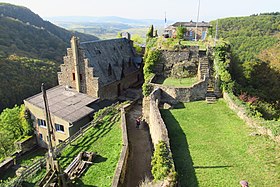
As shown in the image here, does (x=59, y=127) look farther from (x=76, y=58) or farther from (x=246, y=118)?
(x=246, y=118)

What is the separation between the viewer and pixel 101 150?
2112 cm

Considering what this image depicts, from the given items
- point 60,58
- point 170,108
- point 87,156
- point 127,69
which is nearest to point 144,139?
point 170,108

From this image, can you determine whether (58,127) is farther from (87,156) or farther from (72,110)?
(87,156)

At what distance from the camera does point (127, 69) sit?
37.8 m

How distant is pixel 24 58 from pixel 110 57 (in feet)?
189

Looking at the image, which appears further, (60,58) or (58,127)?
(60,58)

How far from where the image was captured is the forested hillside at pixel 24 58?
62.7m

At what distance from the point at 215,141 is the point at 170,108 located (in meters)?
7.81

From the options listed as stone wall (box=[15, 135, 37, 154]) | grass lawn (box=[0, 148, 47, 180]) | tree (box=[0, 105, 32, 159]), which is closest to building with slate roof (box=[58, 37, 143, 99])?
tree (box=[0, 105, 32, 159])

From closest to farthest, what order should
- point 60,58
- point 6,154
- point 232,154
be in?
1. point 232,154
2. point 6,154
3. point 60,58

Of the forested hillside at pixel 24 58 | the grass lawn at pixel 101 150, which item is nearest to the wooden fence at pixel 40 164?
the grass lawn at pixel 101 150

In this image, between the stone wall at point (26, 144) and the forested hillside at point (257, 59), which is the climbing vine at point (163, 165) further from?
the stone wall at point (26, 144)

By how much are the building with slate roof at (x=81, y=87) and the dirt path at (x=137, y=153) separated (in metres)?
5.74

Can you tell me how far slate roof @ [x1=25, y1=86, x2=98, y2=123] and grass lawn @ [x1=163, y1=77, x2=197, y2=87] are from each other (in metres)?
9.52
